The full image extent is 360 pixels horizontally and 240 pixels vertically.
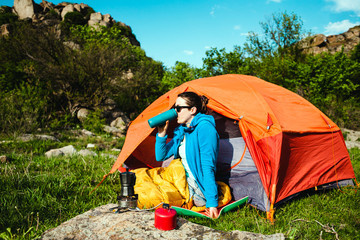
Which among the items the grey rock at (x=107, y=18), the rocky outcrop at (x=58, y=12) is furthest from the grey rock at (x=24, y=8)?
the grey rock at (x=107, y=18)

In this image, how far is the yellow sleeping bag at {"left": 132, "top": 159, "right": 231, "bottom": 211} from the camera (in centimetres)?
238

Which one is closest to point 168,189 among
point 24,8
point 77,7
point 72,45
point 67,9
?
point 72,45

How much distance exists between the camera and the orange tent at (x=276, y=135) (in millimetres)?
2701

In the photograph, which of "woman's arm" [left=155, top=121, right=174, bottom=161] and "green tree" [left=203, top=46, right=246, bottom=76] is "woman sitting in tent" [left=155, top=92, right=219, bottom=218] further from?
"green tree" [left=203, top=46, right=246, bottom=76]

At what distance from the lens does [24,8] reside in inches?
1455

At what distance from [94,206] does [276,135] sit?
220cm

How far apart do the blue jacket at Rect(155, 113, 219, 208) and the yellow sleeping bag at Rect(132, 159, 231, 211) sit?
6.7 inches

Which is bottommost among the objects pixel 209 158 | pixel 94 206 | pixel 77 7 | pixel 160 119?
pixel 94 206

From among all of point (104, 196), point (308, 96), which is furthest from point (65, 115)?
point (308, 96)

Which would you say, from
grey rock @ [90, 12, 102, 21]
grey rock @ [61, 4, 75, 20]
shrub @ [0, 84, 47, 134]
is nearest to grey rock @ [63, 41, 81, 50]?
shrub @ [0, 84, 47, 134]

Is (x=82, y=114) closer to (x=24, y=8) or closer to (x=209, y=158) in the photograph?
(x=209, y=158)

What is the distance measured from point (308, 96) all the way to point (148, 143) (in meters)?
10.4

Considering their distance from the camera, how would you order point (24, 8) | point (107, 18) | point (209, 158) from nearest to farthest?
point (209, 158) < point (24, 8) < point (107, 18)

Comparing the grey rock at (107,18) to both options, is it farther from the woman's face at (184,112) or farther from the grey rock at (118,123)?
the woman's face at (184,112)
